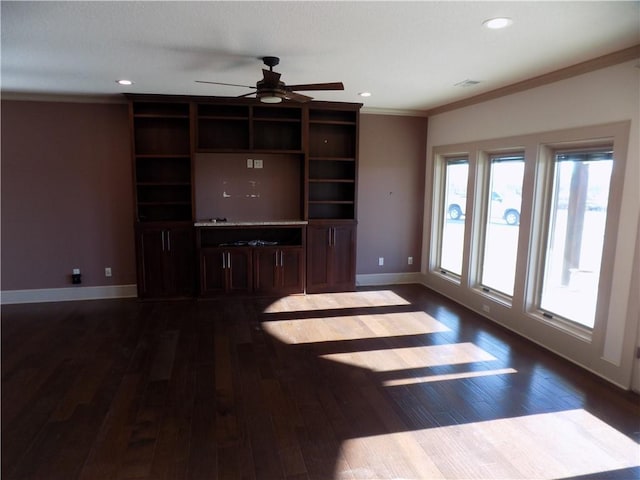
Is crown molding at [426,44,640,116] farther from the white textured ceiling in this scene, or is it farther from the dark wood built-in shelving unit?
the dark wood built-in shelving unit

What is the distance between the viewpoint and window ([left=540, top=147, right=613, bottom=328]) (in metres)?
3.51

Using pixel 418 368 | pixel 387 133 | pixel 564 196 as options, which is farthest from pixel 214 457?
pixel 387 133

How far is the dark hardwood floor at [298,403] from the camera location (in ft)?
7.51

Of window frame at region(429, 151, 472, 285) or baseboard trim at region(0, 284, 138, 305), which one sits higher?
window frame at region(429, 151, 472, 285)

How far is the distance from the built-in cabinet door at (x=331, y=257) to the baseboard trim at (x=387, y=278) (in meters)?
0.38

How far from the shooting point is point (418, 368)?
3453mm

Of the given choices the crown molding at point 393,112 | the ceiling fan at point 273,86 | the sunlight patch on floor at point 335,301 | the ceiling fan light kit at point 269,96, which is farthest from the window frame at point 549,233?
the ceiling fan light kit at point 269,96

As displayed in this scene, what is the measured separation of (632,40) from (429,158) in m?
3.24

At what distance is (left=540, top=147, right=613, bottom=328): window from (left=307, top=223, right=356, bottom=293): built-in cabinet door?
2.50 m

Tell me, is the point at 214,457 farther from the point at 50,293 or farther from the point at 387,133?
the point at 387,133

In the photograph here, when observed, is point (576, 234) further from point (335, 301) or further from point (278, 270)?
point (278, 270)

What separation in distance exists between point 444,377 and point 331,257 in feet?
8.97

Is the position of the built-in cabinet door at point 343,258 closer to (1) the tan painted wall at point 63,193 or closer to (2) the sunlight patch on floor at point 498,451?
(1) the tan painted wall at point 63,193

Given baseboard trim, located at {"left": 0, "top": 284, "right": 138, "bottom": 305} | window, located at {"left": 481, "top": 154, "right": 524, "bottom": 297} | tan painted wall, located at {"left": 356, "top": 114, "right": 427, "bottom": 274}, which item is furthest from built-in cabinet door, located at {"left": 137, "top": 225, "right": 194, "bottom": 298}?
window, located at {"left": 481, "top": 154, "right": 524, "bottom": 297}
